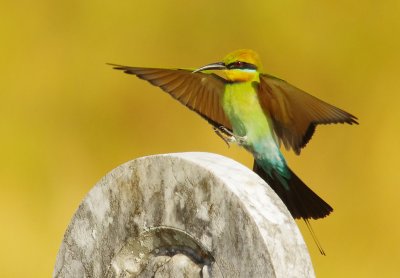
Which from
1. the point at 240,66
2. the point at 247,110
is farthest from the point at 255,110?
the point at 240,66

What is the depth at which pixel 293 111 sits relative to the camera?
7.68 ft

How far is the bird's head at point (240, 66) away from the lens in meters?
2.39

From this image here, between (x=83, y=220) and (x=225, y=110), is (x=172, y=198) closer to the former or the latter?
(x=83, y=220)

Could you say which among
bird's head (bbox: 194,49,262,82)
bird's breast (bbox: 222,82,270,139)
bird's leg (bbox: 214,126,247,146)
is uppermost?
bird's head (bbox: 194,49,262,82)

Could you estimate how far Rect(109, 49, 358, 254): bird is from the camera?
91.5 inches

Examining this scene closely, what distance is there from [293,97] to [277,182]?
29 cm

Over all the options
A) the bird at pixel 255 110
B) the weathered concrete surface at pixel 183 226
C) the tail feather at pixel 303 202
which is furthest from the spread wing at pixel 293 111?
the weathered concrete surface at pixel 183 226

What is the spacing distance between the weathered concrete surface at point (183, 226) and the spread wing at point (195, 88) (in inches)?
21.0

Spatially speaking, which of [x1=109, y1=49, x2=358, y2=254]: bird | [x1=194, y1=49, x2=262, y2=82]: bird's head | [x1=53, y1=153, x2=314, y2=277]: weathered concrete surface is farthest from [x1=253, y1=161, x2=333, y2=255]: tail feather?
[x1=53, y1=153, x2=314, y2=277]: weathered concrete surface

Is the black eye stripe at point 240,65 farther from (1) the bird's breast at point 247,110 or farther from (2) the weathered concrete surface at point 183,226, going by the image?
(2) the weathered concrete surface at point 183,226

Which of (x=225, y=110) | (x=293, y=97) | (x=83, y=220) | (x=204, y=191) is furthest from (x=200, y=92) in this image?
(x=204, y=191)

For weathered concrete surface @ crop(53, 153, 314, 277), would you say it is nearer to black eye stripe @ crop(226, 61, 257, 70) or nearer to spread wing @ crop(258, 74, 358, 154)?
spread wing @ crop(258, 74, 358, 154)

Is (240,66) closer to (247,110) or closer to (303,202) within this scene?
(247,110)

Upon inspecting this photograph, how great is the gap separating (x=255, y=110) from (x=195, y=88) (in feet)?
0.58
